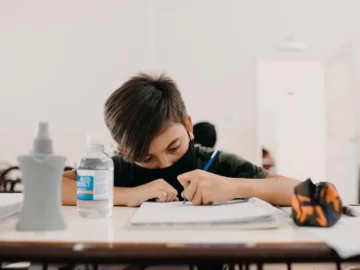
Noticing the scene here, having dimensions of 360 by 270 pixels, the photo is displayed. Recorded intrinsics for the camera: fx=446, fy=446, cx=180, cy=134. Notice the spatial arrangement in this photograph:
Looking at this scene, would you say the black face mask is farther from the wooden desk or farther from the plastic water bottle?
the wooden desk

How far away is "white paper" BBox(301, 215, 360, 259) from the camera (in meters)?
0.48

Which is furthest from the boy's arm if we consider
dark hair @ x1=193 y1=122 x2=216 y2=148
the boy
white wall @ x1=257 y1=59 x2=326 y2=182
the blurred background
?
white wall @ x1=257 y1=59 x2=326 y2=182

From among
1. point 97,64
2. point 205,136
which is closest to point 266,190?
point 205,136

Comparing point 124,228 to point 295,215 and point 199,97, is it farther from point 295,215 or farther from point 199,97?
point 199,97

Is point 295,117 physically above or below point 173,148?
above

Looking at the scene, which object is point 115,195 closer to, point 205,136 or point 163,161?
point 163,161

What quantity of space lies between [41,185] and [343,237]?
383 millimetres

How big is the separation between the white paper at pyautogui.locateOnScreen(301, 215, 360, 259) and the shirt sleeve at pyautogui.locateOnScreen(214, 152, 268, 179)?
20.9 inches

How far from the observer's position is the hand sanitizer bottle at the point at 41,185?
58 cm

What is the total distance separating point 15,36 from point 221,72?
6.98 ft

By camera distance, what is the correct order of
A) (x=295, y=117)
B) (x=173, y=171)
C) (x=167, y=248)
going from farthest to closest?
(x=295, y=117), (x=173, y=171), (x=167, y=248)

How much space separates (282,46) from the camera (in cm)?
472

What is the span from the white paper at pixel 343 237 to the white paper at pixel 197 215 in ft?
0.26

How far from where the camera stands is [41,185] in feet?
1.93
